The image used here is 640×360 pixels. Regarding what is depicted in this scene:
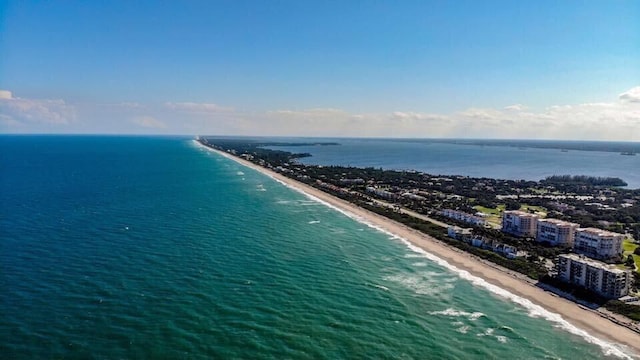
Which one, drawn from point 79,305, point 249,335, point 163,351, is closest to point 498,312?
point 249,335

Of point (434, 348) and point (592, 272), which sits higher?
point (592, 272)

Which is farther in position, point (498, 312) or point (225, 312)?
point (498, 312)

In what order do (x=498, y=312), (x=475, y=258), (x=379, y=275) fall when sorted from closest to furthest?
(x=498, y=312) < (x=379, y=275) < (x=475, y=258)

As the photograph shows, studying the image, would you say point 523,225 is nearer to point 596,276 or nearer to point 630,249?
point 630,249

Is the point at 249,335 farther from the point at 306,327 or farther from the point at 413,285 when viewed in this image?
the point at 413,285

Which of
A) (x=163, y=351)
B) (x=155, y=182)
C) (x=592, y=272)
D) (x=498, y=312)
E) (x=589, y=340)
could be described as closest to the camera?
(x=163, y=351)

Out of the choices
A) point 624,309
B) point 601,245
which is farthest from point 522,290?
point 601,245

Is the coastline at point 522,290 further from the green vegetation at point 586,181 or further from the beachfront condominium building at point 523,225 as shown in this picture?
the green vegetation at point 586,181

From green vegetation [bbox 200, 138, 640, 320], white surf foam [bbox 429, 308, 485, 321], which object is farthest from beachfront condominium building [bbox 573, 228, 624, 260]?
white surf foam [bbox 429, 308, 485, 321]
